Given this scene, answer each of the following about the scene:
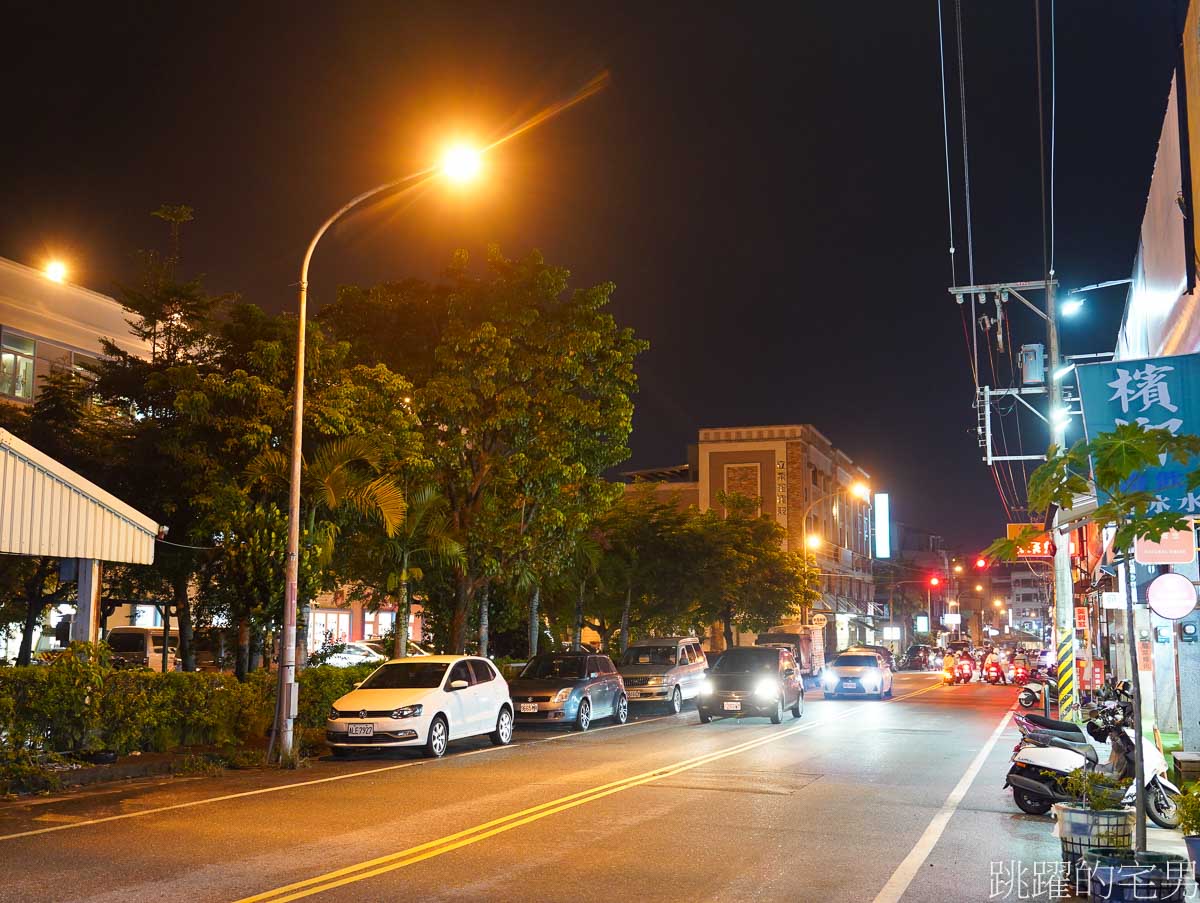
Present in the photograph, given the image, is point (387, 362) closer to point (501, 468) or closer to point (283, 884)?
point (501, 468)

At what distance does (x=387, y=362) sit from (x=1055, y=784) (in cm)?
1819

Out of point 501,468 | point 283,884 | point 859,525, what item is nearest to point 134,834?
point 283,884

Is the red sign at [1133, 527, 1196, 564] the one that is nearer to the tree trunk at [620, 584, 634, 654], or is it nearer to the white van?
the tree trunk at [620, 584, 634, 654]

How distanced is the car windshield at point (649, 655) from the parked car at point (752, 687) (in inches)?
147

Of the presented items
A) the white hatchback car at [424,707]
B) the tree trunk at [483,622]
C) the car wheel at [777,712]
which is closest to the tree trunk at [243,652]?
the white hatchback car at [424,707]

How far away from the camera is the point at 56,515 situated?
52.7ft

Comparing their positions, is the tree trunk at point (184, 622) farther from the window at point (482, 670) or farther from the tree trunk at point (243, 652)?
the window at point (482, 670)

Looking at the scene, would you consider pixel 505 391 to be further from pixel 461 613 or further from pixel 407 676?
pixel 407 676

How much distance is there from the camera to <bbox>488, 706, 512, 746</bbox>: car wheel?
65.3 feet

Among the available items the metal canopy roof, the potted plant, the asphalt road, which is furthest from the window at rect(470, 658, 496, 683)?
the potted plant

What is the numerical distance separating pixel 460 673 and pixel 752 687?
801cm

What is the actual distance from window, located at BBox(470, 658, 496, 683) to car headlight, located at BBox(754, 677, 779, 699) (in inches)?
270

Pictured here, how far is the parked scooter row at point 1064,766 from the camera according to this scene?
11.0m

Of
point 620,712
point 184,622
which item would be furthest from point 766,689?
point 184,622
